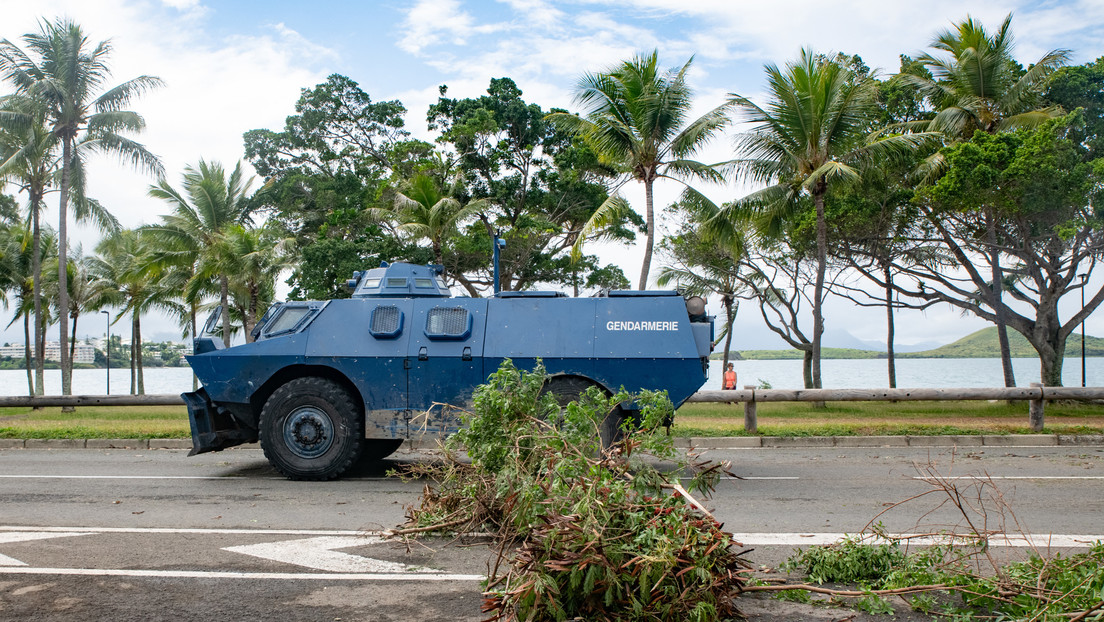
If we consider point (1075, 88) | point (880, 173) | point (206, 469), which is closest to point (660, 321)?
point (206, 469)

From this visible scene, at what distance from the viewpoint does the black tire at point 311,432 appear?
9344mm

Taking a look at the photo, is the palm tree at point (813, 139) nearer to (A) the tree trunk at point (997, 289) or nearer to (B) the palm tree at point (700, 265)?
(A) the tree trunk at point (997, 289)

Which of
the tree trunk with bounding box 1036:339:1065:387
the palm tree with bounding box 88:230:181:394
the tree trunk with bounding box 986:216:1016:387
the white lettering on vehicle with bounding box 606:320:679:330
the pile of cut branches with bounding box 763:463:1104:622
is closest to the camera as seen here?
the pile of cut branches with bounding box 763:463:1104:622

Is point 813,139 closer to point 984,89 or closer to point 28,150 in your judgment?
point 984,89

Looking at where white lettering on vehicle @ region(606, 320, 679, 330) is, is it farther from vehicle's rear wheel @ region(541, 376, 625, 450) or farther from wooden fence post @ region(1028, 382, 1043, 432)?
wooden fence post @ region(1028, 382, 1043, 432)

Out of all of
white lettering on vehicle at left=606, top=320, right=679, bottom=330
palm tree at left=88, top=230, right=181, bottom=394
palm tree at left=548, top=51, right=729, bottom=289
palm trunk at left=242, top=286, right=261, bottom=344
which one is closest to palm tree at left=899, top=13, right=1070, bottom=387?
palm tree at left=548, top=51, right=729, bottom=289

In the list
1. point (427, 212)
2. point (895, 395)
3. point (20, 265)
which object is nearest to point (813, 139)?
point (895, 395)

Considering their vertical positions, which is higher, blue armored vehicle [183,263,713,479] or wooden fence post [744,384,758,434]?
blue armored vehicle [183,263,713,479]

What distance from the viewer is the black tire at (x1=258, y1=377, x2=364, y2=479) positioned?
30.7ft

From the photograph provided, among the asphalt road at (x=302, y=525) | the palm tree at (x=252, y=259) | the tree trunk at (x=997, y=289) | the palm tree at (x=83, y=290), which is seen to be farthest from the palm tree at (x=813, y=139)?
the palm tree at (x=83, y=290)

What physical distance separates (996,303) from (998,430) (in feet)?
40.2

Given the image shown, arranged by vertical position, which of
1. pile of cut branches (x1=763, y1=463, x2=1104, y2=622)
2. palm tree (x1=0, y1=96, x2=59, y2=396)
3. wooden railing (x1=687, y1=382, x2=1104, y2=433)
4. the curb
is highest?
palm tree (x1=0, y1=96, x2=59, y2=396)

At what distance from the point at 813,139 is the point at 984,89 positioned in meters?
6.83

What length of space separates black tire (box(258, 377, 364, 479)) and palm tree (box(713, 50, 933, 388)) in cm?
1444
